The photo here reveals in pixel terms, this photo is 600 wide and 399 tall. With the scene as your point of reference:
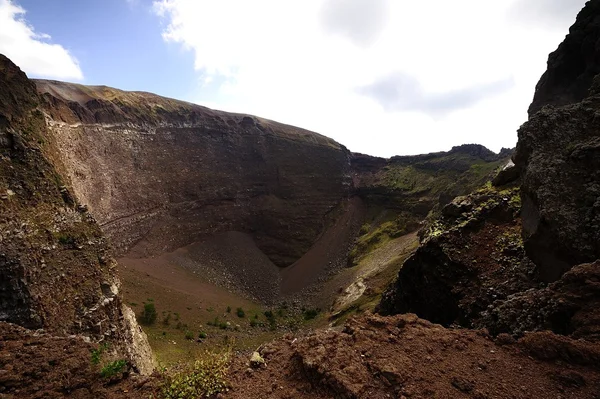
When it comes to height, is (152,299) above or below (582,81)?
below

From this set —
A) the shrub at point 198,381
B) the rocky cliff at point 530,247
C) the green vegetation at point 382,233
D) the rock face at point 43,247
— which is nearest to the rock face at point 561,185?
the rocky cliff at point 530,247

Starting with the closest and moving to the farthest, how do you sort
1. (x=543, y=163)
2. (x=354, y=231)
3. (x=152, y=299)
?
1. (x=543, y=163)
2. (x=152, y=299)
3. (x=354, y=231)

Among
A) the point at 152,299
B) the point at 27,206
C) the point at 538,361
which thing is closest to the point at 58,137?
the point at 152,299

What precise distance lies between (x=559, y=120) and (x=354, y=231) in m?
47.5

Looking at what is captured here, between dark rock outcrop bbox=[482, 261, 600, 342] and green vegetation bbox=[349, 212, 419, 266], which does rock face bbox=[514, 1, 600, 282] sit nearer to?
dark rock outcrop bbox=[482, 261, 600, 342]

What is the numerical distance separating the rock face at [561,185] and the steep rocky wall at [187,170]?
35369 mm

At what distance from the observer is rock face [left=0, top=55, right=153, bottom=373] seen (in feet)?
41.5

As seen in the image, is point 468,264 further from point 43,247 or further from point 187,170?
point 187,170

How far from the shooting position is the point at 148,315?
27703 millimetres

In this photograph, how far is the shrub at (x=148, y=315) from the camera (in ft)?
90.4

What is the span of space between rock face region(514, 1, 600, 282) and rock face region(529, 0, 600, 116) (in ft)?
36.6

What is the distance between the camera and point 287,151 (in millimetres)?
62062

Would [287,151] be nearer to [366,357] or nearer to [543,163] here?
[543,163]

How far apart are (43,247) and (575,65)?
107ft
